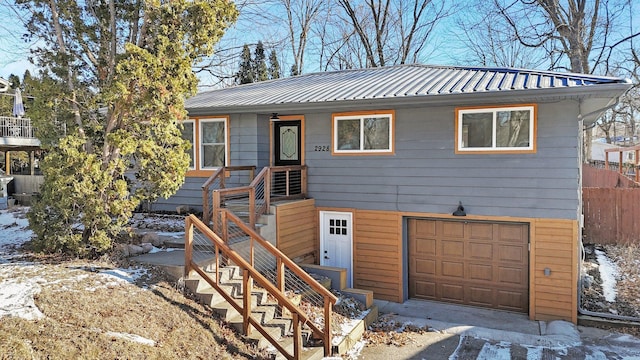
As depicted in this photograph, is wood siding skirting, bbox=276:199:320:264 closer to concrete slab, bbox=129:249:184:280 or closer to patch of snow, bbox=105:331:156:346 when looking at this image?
concrete slab, bbox=129:249:184:280

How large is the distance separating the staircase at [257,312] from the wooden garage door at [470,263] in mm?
3896

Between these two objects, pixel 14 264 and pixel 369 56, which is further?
pixel 369 56

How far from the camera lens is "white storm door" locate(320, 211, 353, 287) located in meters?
9.89

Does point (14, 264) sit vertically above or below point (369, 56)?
below

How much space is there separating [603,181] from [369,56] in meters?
12.7

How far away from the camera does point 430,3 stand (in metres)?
25.1

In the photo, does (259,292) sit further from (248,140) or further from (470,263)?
(248,140)

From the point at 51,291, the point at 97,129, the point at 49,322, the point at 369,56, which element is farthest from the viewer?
the point at 369,56

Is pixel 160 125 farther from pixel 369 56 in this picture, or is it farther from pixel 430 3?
pixel 430 3

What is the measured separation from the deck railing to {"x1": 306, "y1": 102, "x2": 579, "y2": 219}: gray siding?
57.5 ft

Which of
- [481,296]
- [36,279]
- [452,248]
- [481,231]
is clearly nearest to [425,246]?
[452,248]

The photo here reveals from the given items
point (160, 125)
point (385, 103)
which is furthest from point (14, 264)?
point (385, 103)

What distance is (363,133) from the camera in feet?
31.6

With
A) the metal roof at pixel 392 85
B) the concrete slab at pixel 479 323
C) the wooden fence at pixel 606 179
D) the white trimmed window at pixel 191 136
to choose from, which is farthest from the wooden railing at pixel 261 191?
the wooden fence at pixel 606 179
